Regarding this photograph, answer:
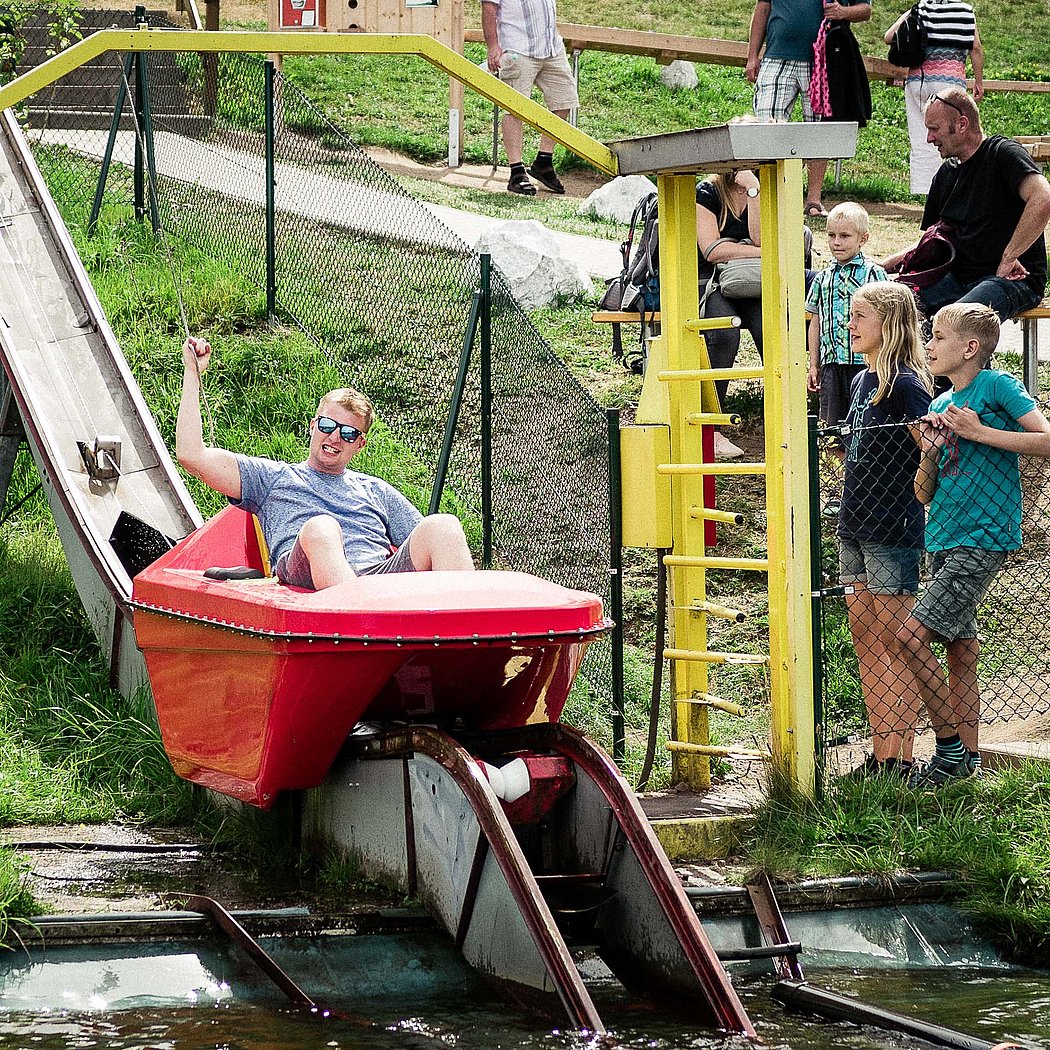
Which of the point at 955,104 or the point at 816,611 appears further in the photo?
the point at 955,104

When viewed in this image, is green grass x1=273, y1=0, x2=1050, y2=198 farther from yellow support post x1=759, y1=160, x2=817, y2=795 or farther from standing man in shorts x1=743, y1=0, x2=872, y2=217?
yellow support post x1=759, y1=160, x2=817, y2=795

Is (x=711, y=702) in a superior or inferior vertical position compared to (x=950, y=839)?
superior

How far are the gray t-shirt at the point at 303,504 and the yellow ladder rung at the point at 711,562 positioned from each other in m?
1.09

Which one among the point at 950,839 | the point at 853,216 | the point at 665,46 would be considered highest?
the point at 665,46

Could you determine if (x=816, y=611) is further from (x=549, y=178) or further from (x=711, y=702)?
(x=549, y=178)

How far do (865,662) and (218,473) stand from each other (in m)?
2.48

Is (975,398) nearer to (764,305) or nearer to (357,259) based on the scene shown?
(764,305)

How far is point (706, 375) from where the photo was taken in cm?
591

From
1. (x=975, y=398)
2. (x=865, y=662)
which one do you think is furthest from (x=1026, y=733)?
(x=975, y=398)

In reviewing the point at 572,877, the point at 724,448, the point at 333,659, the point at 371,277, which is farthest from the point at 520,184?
the point at 572,877

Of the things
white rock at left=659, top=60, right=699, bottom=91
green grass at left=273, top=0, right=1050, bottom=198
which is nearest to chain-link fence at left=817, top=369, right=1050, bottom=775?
green grass at left=273, top=0, right=1050, bottom=198

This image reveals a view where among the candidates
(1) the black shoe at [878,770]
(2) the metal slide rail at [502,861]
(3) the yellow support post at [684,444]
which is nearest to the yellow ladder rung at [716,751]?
(3) the yellow support post at [684,444]

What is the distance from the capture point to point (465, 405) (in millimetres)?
8953

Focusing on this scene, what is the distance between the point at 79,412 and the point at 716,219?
346cm
